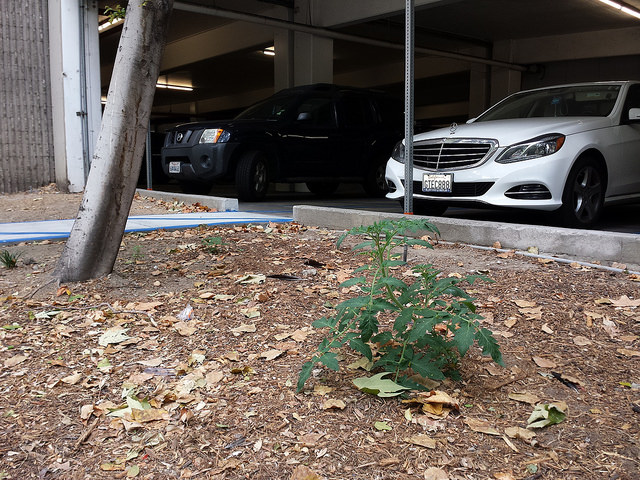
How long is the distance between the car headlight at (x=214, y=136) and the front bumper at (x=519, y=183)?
14.4 ft

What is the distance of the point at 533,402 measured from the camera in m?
2.15

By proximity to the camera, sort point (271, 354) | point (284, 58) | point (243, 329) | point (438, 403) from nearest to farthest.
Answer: point (438, 403) → point (271, 354) → point (243, 329) → point (284, 58)

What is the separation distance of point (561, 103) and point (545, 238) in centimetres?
299

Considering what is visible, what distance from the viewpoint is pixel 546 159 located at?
5.15 metres

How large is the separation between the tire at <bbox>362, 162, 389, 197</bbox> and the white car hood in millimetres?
4908

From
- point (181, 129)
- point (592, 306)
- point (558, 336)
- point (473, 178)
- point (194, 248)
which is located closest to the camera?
point (558, 336)

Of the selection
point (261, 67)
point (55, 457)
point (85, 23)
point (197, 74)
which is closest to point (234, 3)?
point (85, 23)

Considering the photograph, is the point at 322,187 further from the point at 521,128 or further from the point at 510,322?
the point at 510,322

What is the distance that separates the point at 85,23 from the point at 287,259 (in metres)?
7.93

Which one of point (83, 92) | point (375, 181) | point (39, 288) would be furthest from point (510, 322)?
point (83, 92)

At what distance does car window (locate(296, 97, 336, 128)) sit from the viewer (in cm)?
1000

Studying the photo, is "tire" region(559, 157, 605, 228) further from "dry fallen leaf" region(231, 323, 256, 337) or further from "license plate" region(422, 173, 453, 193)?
"dry fallen leaf" region(231, 323, 256, 337)

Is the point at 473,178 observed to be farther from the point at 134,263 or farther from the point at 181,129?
the point at 181,129

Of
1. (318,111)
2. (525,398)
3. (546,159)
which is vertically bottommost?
(525,398)
